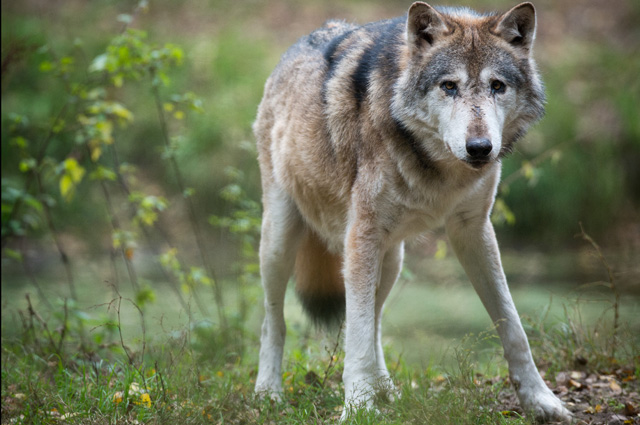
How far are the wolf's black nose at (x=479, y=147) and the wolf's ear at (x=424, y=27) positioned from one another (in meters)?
0.61

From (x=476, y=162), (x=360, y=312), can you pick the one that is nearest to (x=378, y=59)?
(x=476, y=162)

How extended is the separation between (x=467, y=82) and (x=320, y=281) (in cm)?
165

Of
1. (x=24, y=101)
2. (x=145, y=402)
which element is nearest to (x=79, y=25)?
(x=24, y=101)

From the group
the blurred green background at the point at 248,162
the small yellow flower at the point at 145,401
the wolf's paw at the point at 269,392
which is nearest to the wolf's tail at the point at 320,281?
the wolf's paw at the point at 269,392

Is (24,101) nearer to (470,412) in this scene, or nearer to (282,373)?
(282,373)

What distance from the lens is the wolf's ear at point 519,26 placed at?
2.98m

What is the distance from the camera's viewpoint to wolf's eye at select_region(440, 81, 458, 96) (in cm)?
287

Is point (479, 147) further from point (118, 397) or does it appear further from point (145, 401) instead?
point (118, 397)

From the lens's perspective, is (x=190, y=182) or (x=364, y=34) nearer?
(x=364, y=34)

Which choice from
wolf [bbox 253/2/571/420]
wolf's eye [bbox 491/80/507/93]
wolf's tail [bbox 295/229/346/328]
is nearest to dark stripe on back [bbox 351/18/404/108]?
wolf [bbox 253/2/571/420]

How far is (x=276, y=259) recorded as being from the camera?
13.0 ft

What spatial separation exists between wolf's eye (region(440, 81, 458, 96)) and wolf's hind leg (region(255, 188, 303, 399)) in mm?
1317

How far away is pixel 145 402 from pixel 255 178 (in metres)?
5.55

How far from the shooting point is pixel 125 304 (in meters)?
6.64
